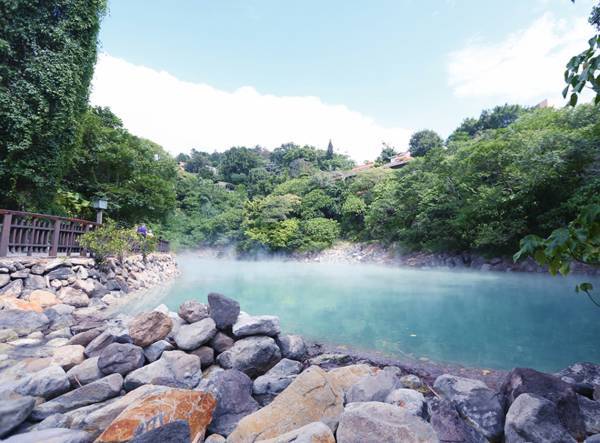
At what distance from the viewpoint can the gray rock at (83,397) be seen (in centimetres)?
233

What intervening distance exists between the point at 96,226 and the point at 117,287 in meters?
1.93

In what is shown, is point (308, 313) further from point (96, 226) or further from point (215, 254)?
point (215, 254)

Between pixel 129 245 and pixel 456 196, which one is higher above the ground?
pixel 456 196

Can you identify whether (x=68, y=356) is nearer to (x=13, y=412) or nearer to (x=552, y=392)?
(x=13, y=412)

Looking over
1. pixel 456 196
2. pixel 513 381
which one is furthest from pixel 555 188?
pixel 513 381

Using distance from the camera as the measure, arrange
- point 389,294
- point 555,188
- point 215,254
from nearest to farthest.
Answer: point 389,294 < point 555,188 < point 215,254

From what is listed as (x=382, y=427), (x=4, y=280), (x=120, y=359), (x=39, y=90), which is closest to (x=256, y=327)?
(x=120, y=359)

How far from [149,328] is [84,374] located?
648mm

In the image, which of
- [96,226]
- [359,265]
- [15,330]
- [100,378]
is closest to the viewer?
[100,378]

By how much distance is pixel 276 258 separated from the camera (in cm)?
2292

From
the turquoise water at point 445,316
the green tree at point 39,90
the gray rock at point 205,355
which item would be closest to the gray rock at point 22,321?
the gray rock at point 205,355

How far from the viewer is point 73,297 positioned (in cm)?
553

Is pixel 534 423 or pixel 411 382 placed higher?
pixel 534 423

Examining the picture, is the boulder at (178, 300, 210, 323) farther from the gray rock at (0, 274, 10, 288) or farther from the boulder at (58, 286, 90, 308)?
the gray rock at (0, 274, 10, 288)
